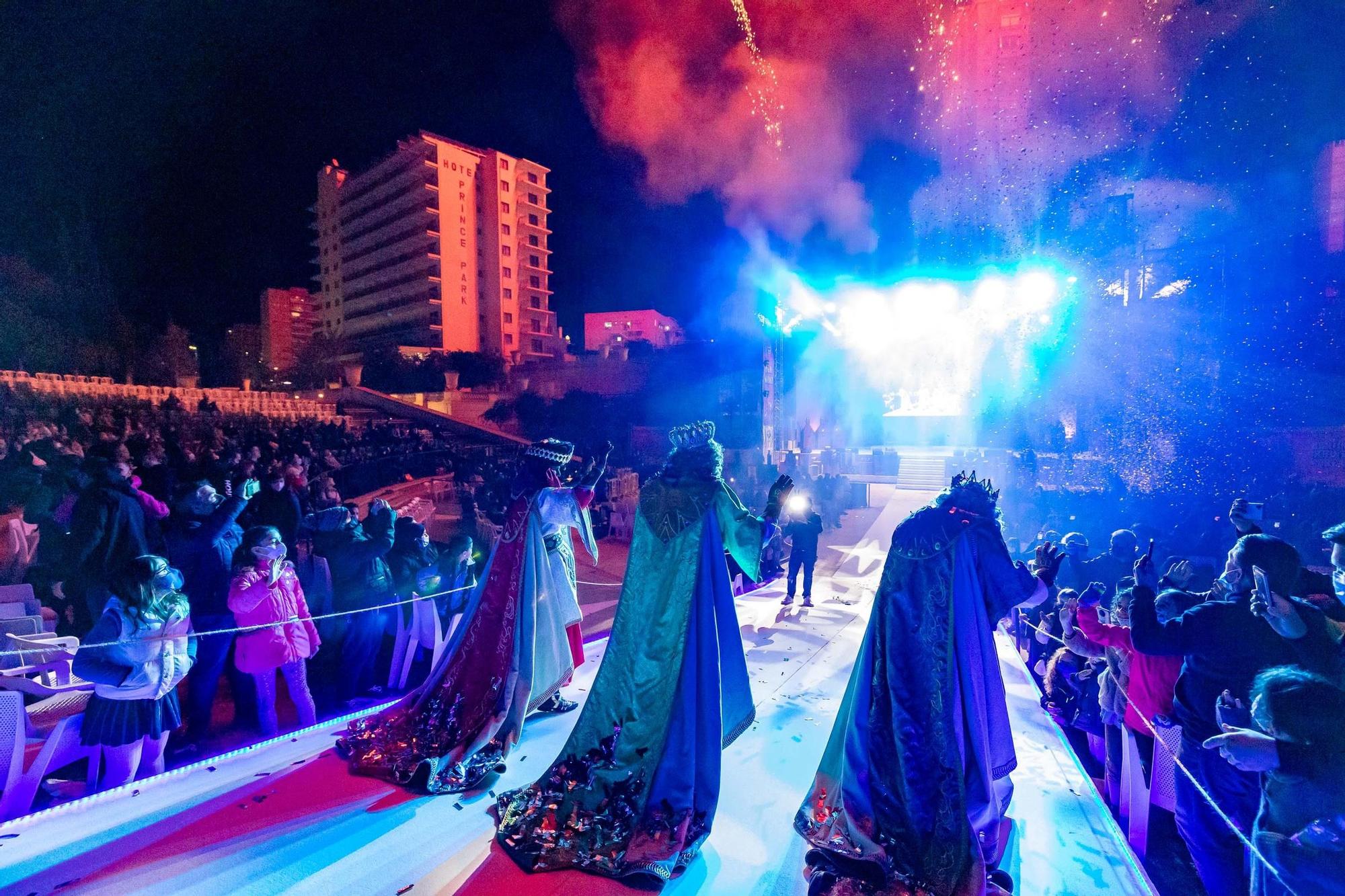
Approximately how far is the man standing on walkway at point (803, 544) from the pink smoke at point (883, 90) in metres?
9.22

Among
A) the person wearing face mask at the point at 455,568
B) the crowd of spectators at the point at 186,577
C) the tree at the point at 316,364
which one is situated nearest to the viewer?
the crowd of spectators at the point at 186,577

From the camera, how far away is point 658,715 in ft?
9.04

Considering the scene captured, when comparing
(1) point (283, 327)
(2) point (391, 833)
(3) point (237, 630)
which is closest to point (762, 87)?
(1) point (283, 327)

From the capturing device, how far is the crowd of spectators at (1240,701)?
1.69 meters

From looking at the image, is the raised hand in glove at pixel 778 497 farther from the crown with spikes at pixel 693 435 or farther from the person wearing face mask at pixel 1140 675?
the person wearing face mask at pixel 1140 675

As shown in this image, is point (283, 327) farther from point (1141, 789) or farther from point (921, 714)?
point (1141, 789)

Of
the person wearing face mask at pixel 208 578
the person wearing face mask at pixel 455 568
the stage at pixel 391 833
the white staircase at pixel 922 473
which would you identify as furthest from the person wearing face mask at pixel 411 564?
the white staircase at pixel 922 473

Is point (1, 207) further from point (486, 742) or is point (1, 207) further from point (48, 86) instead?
point (486, 742)

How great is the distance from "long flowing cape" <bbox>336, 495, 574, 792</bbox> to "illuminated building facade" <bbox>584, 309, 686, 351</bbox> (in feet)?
61.3

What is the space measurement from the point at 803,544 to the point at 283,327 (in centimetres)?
1164

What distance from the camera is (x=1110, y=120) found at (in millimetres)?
16203

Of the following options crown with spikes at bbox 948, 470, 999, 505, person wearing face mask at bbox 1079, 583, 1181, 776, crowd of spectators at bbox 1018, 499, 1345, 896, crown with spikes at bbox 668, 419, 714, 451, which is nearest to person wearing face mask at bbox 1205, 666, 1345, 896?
crowd of spectators at bbox 1018, 499, 1345, 896

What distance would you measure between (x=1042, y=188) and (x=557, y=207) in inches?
625

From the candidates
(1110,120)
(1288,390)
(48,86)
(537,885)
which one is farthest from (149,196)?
(1288,390)
